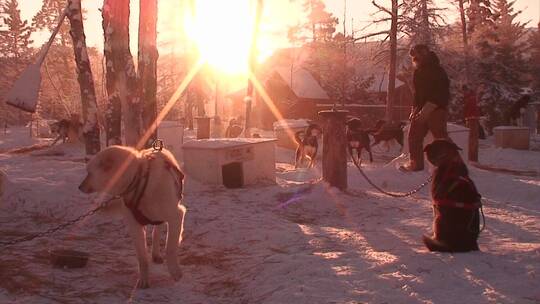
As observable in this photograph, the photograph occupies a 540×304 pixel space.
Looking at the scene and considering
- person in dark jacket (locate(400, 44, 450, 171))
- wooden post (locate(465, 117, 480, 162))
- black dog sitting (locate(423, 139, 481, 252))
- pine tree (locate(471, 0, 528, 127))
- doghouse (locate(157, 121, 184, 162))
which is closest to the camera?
black dog sitting (locate(423, 139, 481, 252))

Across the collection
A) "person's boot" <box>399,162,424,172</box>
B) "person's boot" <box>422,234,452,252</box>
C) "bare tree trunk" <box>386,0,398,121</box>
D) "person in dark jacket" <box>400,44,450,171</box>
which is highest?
"bare tree trunk" <box>386,0,398,121</box>

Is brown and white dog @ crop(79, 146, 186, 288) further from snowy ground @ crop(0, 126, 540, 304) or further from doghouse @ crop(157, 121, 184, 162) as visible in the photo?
doghouse @ crop(157, 121, 184, 162)

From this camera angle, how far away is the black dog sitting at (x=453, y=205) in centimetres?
483

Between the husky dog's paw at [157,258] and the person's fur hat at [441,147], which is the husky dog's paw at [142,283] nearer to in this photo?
the husky dog's paw at [157,258]

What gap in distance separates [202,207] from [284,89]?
37563 mm

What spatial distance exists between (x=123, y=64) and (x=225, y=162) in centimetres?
307

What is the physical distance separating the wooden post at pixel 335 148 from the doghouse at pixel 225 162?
2035mm

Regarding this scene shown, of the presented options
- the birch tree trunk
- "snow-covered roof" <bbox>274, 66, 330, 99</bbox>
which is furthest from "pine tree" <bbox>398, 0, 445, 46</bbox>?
"snow-covered roof" <bbox>274, 66, 330, 99</bbox>

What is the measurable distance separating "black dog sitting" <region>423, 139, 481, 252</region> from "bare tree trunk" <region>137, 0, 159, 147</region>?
7.49 m

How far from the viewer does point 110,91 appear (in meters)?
11.1

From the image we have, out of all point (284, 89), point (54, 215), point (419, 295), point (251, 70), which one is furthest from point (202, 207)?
point (284, 89)

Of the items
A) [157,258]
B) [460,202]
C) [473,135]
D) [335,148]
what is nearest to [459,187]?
[460,202]

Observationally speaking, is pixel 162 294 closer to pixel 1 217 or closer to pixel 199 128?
pixel 1 217

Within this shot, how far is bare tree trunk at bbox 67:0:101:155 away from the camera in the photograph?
13398 millimetres
